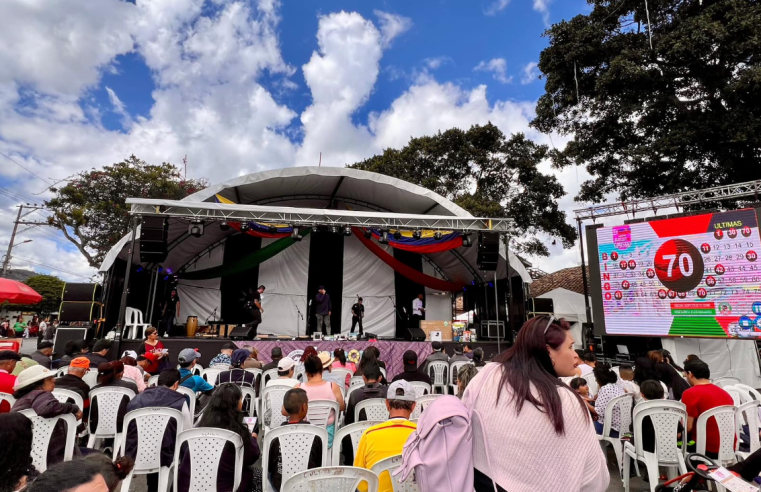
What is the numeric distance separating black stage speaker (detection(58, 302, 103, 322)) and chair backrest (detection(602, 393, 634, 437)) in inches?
407

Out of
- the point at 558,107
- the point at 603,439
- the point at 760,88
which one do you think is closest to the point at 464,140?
the point at 558,107

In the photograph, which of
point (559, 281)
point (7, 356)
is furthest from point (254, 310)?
point (559, 281)

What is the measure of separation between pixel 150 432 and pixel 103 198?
1846 cm

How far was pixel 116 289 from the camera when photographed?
9688 mm

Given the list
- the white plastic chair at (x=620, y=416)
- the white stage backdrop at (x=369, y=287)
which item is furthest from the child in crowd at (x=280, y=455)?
the white stage backdrop at (x=369, y=287)

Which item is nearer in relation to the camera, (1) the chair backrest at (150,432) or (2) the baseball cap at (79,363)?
(1) the chair backrest at (150,432)

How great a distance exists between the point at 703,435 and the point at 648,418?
1.26 feet

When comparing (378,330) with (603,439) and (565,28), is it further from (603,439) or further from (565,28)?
(565,28)

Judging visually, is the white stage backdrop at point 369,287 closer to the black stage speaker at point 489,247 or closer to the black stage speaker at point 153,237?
the black stage speaker at point 489,247

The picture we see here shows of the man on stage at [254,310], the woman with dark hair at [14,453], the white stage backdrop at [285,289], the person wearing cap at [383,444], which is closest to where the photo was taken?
the woman with dark hair at [14,453]

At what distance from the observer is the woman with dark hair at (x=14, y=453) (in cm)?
153

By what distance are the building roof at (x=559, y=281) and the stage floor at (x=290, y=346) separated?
10.3m

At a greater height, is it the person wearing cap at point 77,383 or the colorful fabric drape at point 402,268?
the colorful fabric drape at point 402,268

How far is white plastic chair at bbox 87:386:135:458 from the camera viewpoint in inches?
140
